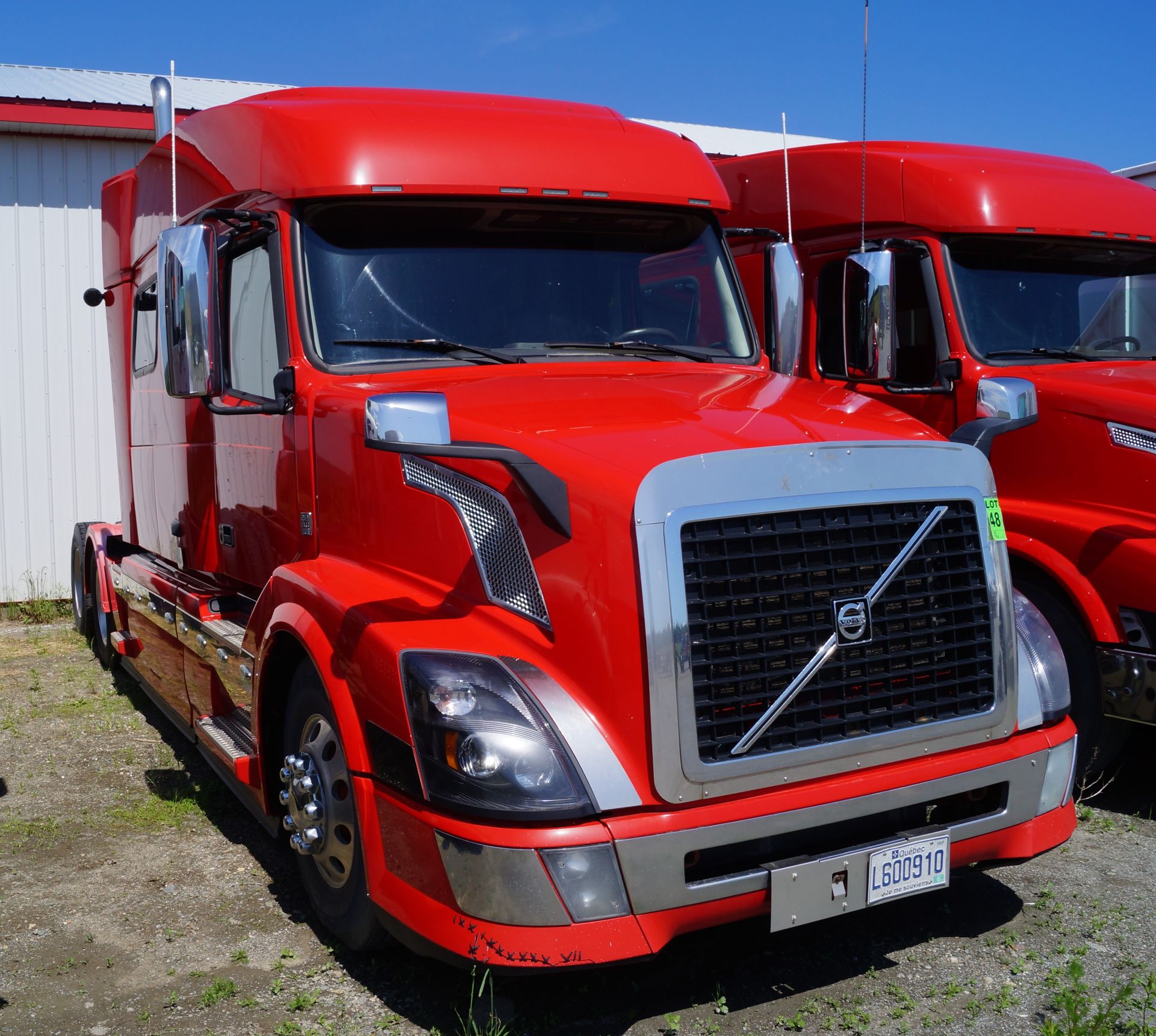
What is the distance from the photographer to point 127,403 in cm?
712

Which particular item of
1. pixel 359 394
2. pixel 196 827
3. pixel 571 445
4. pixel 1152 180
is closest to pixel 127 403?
pixel 196 827

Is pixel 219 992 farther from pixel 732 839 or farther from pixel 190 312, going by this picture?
pixel 190 312

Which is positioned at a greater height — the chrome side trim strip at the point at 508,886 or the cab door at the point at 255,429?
the cab door at the point at 255,429

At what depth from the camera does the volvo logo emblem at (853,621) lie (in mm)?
3367

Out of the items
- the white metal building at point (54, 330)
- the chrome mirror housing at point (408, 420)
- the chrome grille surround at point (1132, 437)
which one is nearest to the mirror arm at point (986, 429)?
the chrome grille surround at point (1132, 437)

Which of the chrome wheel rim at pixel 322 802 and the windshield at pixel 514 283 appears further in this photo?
the windshield at pixel 514 283

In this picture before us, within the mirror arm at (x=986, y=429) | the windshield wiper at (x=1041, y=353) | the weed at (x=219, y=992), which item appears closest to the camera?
the weed at (x=219, y=992)

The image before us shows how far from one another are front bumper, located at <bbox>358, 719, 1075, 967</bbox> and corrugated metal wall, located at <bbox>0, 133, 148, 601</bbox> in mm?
8125

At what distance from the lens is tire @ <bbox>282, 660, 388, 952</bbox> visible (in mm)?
3676

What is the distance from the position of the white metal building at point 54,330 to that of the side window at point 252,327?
6409 mm

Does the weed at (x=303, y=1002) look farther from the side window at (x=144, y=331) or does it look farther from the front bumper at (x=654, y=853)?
the side window at (x=144, y=331)

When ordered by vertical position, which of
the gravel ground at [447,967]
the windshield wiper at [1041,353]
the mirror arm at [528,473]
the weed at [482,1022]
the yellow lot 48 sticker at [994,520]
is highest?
the windshield wiper at [1041,353]

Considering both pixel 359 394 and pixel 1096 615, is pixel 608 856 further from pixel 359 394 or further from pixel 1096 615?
pixel 1096 615

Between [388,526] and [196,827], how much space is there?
223cm
